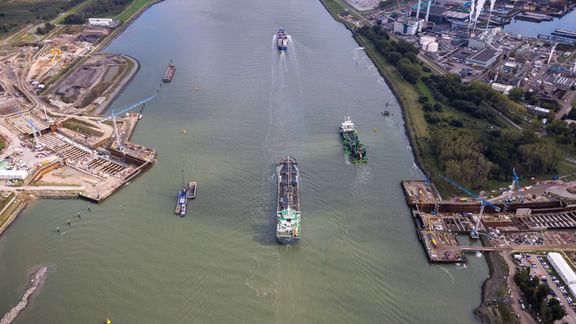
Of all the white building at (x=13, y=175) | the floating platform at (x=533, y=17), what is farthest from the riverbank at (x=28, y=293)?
the floating platform at (x=533, y=17)

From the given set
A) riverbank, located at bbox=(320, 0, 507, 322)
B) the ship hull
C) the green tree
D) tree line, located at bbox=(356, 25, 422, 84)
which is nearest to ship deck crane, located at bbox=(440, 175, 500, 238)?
riverbank, located at bbox=(320, 0, 507, 322)

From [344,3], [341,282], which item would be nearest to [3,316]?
[341,282]

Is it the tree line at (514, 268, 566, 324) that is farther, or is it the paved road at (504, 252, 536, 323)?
the paved road at (504, 252, 536, 323)

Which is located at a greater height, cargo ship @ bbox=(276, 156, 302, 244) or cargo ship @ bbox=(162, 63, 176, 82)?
cargo ship @ bbox=(162, 63, 176, 82)

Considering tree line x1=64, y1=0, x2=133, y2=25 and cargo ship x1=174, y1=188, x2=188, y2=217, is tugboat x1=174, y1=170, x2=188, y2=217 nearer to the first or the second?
cargo ship x1=174, y1=188, x2=188, y2=217

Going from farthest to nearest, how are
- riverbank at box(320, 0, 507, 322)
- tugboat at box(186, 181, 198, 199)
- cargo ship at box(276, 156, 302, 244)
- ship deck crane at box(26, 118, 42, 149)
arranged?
1. ship deck crane at box(26, 118, 42, 149)
2. tugboat at box(186, 181, 198, 199)
3. cargo ship at box(276, 156, 302, 244)
4. riverbank at box(320, 0, 507, 322)

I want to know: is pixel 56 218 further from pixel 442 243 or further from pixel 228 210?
pixel 442 243

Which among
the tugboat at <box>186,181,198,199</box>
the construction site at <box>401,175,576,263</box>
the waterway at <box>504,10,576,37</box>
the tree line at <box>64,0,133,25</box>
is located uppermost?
the tree line at <box>64,0,133,25</box>

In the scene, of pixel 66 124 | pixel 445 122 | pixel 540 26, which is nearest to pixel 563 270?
pixel 445 122

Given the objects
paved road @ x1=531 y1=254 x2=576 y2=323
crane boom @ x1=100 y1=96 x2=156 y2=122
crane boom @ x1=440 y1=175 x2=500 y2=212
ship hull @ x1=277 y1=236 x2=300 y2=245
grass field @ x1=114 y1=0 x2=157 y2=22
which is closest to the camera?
paved road @ x1=531 y1=254 x2=576 y2=323

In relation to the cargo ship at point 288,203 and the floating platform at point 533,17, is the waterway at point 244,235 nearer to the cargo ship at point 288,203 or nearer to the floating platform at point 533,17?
the cargo ship at point 288,203
